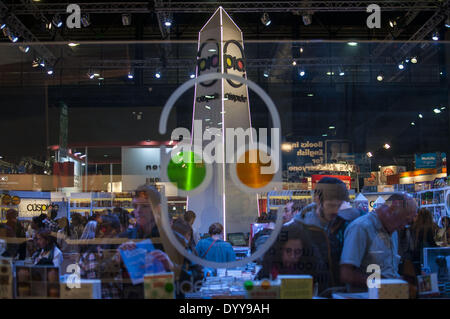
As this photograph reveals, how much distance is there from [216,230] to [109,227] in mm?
1130

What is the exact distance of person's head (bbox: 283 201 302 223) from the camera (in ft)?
9.38

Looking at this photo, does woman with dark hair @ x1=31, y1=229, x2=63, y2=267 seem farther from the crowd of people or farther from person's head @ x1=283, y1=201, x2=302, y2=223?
person's head @ x1=283, y1=201, x2=302, y2=223

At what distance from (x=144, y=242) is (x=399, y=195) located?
5.41 feet

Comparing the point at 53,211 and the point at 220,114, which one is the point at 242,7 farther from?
the point at 220,114

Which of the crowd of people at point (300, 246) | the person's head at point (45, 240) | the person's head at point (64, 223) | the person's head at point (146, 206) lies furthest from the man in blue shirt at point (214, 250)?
the person's head at point (64, 223)

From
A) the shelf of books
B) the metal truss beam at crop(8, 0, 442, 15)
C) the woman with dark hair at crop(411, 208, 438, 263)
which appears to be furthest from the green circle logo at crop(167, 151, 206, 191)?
the metal truss beam at crop(8, 0, 442, 15)

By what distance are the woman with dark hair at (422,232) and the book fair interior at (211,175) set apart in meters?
0.03

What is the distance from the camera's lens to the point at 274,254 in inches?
102

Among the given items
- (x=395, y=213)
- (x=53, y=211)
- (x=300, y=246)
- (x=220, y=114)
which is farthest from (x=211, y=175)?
(x=53, y=211)

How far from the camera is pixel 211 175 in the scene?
3445 millimetres

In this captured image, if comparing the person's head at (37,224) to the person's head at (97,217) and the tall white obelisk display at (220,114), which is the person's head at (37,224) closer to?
the person's head at (97,217)

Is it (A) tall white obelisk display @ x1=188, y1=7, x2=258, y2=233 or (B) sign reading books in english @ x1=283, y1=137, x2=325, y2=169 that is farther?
(B) sign reading books in english @ x1=283, y1=137, x2=325, y2=169

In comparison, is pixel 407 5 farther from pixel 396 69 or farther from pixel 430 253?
pixel 430 253

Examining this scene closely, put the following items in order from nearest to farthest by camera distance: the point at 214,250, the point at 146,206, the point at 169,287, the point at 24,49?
1. the point at 169,287
2. the point at 146,206
3. the point at 24,49
4. the point at 214,250
